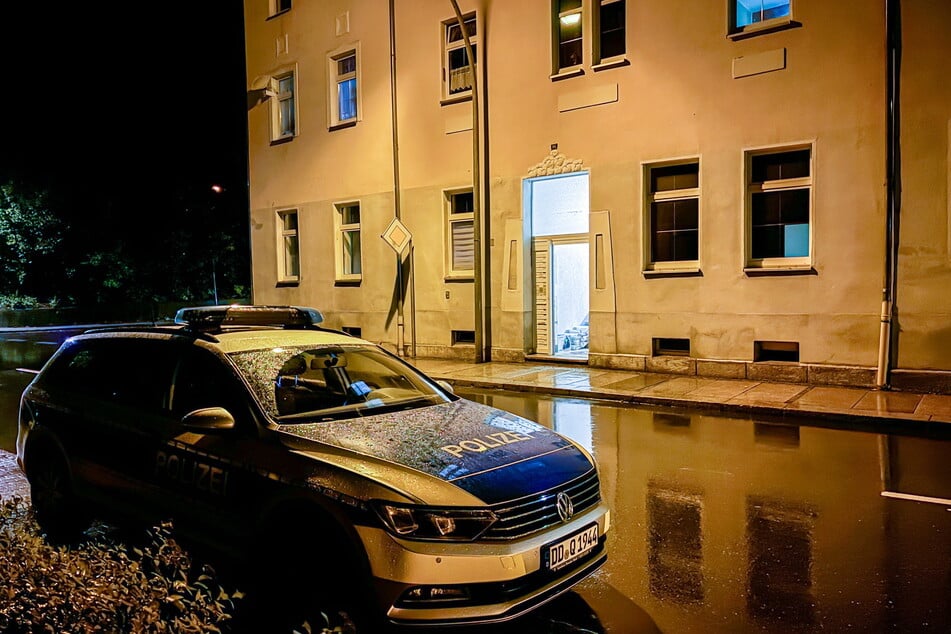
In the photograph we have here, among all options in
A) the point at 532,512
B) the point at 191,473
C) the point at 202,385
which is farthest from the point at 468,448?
the point at 202,385

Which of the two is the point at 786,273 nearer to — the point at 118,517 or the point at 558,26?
the point at 558,26

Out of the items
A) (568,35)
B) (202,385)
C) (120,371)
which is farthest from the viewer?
(568,35)

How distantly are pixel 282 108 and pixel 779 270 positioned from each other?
15.5 meters

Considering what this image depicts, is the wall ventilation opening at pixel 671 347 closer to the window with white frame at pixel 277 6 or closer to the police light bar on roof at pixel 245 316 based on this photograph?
the police light bar on roof at pixel 245 316

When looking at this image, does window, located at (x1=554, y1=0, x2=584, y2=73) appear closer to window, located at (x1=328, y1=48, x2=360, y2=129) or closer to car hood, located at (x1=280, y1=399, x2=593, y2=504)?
window, located at (x1=328, y1=48, x2=360, y2=129)

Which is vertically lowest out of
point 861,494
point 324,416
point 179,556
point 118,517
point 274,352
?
point 861,494

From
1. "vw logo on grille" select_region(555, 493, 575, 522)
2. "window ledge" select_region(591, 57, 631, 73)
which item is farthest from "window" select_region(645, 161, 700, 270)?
"vw logo on grille" select_region(555, 493, 575, 522)

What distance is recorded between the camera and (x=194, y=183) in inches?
1661

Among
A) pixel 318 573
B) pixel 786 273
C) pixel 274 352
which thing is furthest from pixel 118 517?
pixel 786 273

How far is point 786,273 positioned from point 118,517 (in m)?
11.3

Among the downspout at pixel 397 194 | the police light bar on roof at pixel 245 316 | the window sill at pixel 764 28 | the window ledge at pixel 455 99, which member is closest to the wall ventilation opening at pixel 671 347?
the window sill at pixel 764 28

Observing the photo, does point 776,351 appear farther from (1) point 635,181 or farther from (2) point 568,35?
(2) point 568,35

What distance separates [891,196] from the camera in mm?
11836

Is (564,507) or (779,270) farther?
(779,270)
